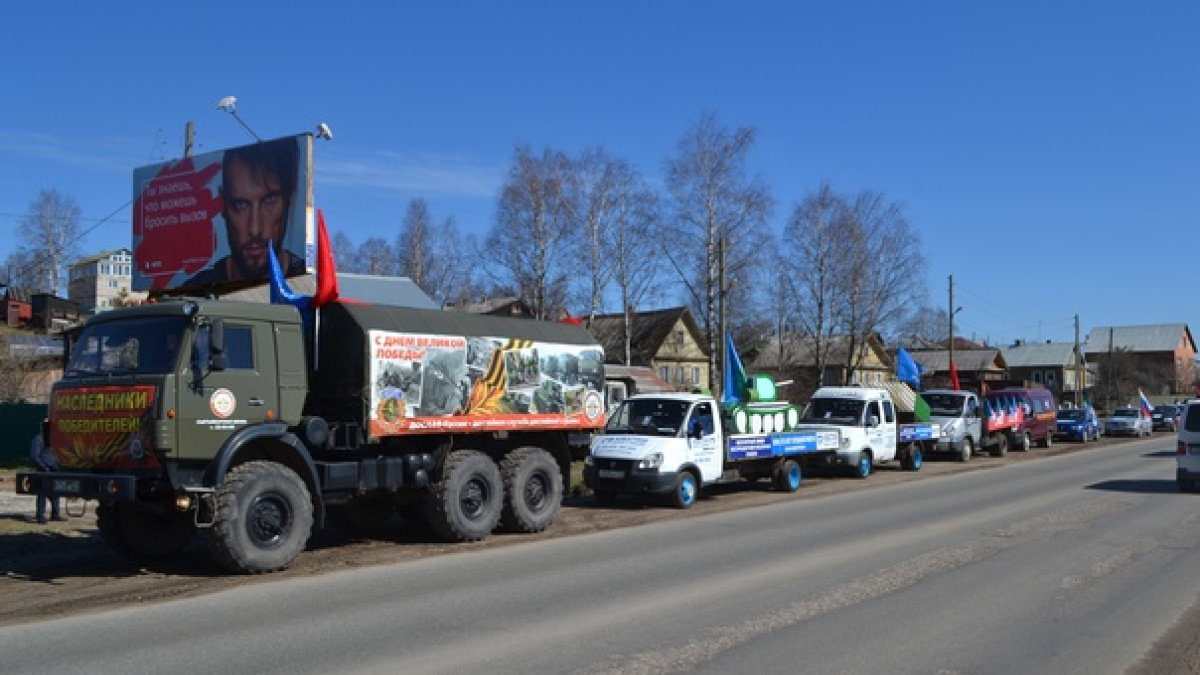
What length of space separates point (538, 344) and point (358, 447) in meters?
3.25

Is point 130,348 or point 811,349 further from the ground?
point 811,349

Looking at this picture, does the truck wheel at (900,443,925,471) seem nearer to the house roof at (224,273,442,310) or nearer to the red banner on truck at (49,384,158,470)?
the house roof at (224,273,442,310)

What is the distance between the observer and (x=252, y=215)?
23781 millimetres

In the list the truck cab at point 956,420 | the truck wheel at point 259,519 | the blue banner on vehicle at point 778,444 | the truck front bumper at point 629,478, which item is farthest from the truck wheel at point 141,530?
the truck cab at point 956,420

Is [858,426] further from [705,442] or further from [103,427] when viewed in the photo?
[103,427]

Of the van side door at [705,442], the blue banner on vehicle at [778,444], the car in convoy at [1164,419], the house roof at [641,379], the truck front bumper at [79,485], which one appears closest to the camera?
the truck front bumper at [79,485]

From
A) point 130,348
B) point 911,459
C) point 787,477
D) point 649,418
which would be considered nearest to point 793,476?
point 787,477

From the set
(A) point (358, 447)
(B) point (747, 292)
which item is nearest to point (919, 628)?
(A) point (358, 447)

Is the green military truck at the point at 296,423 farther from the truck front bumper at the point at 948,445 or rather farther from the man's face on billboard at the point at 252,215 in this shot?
the truck front bumper at the point at 948,445

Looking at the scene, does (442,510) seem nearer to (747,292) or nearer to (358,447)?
(358,447)

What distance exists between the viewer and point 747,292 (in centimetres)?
4709

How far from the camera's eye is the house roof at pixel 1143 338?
13488cm

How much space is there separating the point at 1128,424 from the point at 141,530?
50.1 m

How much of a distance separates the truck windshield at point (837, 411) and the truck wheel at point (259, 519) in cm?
1620
